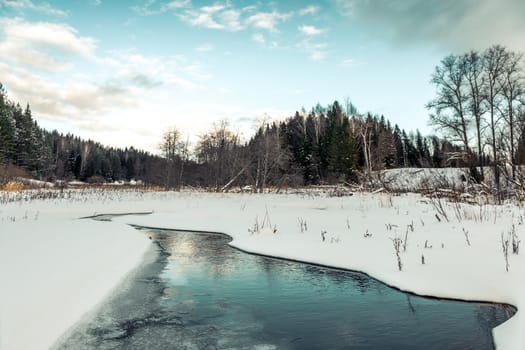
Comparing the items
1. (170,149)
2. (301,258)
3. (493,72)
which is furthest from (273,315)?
(170,149)

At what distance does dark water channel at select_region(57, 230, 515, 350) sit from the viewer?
10.4 feet

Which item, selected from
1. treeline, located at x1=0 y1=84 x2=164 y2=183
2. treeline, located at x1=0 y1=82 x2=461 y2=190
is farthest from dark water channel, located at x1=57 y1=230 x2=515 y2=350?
treeline, located at x1=0 y1=84 x2=164 y2=183

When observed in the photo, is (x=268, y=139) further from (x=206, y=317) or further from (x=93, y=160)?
(x=93, y=160)

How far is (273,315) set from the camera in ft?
12.9

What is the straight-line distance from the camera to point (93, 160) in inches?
3450

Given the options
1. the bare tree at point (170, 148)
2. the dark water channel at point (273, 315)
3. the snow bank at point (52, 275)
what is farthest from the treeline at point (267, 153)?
the snow bank at point (52, 275)

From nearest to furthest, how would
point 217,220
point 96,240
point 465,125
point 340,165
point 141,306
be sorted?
point 141,306 < point 96,240 < point 217,220 < point 465,125 < point 340,165

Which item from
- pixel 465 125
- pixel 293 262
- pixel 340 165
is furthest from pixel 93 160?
pixel 293 262

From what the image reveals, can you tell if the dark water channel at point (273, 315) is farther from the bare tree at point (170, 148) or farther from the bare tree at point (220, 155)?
the bare tree at point (170, 148)

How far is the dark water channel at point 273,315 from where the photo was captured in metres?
3.18

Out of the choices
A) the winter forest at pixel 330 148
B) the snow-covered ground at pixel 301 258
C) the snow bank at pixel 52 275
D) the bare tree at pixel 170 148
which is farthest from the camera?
the bare tree at pixel 170 148

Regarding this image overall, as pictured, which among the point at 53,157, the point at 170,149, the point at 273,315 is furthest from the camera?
the point at 53,157

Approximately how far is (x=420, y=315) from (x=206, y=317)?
239cm

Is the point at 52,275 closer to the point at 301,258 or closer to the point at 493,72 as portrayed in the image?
the point at 301,258
